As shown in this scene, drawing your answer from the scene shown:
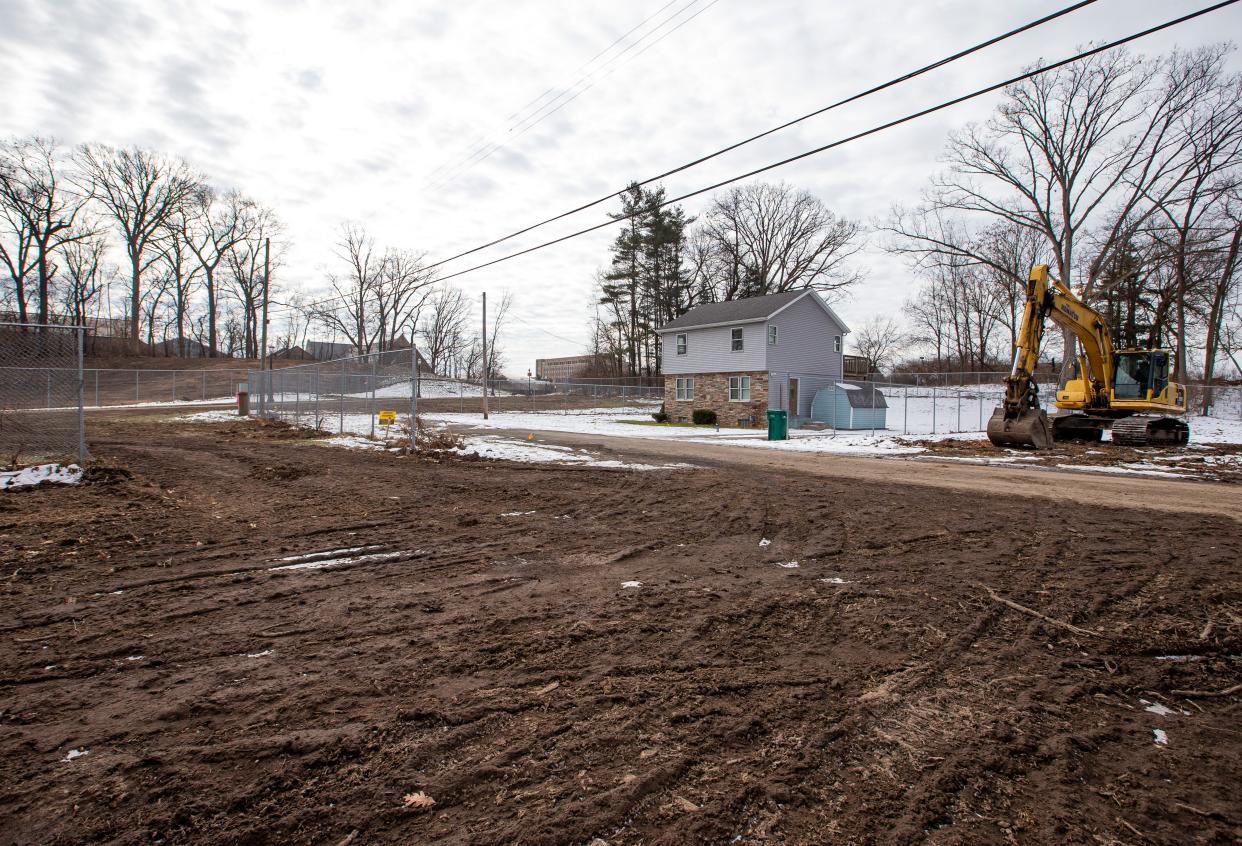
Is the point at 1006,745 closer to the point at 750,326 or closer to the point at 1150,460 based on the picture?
the point at 1150,460

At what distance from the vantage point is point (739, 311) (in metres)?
30.3

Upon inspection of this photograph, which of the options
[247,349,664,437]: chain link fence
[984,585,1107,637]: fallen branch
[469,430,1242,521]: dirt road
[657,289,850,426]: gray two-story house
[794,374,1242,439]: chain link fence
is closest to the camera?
[984,585,1107,637]: fallen branch

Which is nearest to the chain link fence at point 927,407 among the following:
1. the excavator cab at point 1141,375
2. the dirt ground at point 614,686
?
the excavator cab at point 1141,375

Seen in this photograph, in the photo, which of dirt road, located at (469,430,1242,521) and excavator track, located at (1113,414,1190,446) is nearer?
dirt road, located at (469,430,1242,521)

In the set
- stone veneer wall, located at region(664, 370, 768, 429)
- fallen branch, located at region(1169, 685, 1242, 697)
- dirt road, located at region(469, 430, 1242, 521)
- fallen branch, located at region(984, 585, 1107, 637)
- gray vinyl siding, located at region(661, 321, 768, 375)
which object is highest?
gray vinyl siding, located at region(661, 321, 768, 375)

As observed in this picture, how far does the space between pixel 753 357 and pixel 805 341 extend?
133 inches

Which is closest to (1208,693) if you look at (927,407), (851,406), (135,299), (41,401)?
(41,401)

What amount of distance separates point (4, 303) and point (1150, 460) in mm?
61991

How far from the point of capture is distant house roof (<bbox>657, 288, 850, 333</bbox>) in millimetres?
28938

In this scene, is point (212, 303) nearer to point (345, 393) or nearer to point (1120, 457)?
point (345, 393)

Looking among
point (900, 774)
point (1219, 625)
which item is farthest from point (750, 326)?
point (900, 774)

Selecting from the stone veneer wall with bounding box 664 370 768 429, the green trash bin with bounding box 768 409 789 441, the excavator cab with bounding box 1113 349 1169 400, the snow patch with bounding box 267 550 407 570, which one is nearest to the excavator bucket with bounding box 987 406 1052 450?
the excavator cab with bounding box 1113 349 1169 400

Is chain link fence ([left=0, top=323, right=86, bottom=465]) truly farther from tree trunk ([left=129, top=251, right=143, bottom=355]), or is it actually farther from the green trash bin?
tree trunk ([left=129, top=251, right=143, bottom=355])

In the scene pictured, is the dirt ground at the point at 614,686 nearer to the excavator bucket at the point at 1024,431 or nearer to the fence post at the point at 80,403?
the fence post at the point at 80,403
